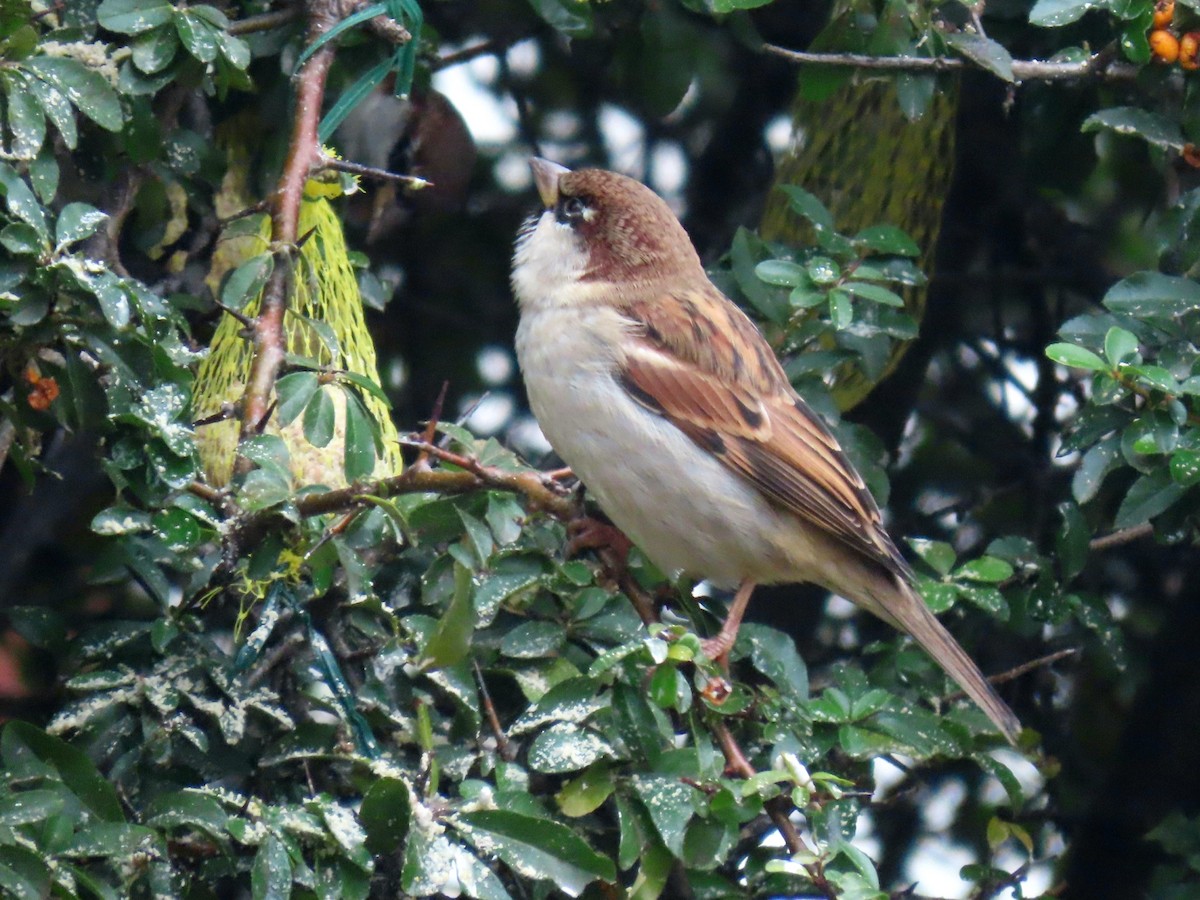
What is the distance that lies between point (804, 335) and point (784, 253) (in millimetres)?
169

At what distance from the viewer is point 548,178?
3.42m

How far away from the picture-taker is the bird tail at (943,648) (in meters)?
2.89

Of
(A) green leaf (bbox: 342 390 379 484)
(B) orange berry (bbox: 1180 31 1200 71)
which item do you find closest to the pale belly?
(A) green leaf (bbox: 342 390 379 484)

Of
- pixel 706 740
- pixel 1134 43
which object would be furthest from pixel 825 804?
pixel 1134 43

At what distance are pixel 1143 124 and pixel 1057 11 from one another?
285 mm

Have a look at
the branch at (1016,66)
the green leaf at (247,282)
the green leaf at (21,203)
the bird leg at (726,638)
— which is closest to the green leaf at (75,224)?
the green leaf at (21,203)

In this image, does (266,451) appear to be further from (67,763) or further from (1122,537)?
(1122,537)

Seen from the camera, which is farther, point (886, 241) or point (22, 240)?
point (886, 241)

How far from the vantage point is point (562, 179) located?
3.40 m

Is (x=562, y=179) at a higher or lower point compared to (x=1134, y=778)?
higher

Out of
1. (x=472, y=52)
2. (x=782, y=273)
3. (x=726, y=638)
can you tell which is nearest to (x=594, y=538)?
(x=726, y=638)

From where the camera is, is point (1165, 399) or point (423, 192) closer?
point (1165, 399)

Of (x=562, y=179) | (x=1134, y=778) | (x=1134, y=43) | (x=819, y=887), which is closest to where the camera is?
(x=819, y=887)

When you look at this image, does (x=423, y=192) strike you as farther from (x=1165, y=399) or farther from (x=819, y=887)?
(x=819, y=887)
